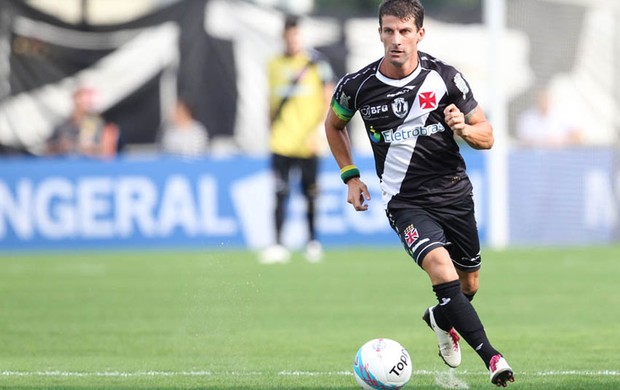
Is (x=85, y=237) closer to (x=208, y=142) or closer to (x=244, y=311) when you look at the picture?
(x=208, y=142)

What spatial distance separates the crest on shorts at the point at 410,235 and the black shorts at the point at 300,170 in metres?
10.0

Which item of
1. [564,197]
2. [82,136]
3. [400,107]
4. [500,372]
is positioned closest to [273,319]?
[400,107]

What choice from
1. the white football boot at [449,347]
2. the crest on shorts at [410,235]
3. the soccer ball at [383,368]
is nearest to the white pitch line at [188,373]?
the white football boot at [449,347]

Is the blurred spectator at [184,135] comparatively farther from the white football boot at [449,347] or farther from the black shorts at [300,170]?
the white football boot at [449,347]

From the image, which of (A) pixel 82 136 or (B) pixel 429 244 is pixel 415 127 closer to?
(B) pixel 429 244

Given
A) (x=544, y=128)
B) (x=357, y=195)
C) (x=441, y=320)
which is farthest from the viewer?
(x=544, y=128)

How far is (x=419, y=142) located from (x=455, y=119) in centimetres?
62

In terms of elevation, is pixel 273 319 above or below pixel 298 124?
below

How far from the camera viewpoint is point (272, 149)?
58.3 feet

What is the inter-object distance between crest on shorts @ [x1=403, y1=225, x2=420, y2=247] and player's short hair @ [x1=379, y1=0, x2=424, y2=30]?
1.17 m

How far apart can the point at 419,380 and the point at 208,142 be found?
14.1 m

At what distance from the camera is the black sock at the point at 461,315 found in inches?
282

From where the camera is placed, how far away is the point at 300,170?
17.8m

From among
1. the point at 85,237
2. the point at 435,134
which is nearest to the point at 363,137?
the point at 85,237
